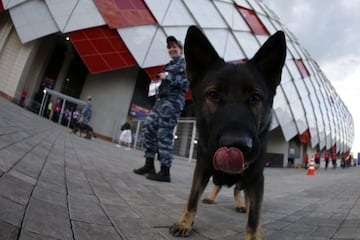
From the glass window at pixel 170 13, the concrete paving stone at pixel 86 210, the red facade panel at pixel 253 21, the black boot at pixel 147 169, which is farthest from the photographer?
the red facade panel at pixel 253 21

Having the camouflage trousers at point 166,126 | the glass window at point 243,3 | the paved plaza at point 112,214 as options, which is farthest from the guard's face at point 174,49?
the glass window at point 243,3

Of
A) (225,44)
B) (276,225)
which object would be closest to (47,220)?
(276,225)

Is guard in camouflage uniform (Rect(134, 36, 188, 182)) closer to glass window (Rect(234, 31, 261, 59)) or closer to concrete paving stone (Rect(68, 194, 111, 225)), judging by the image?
concrete paving stone (Rect(68, 194, 111, 225))

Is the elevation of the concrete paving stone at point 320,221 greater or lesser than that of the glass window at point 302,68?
lesser

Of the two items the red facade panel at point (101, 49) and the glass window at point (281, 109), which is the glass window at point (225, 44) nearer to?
the glass window at point (281, 109)

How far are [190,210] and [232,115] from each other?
2.73ft

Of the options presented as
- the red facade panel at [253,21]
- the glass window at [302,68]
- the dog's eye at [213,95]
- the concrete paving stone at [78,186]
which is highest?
the red facade panel at [253,21]

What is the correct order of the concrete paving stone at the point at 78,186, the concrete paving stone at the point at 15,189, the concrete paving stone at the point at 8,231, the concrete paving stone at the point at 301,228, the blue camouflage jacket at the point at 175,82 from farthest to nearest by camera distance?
1. the blue camouflage jacket at the point at 175,82
2. the concrete paving stone at the point at 78,186
3. the concrete paving stone at the point at 301,228
4. the concrete paving stone at the point at 15,189
5. the concrete paving stone at the point at 8,231

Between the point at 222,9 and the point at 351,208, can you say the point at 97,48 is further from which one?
the point at 351,208

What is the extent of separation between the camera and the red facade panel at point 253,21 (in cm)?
2647

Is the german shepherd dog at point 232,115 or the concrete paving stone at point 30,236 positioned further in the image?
the german shepherd dog at point 232,115

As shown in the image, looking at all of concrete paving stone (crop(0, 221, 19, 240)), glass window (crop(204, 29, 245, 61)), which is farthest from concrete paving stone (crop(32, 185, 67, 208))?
glass window (crop(204, 29, 245, 61))

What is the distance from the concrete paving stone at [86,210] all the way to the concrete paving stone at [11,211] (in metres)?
0.29

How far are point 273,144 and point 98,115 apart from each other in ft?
60.1
